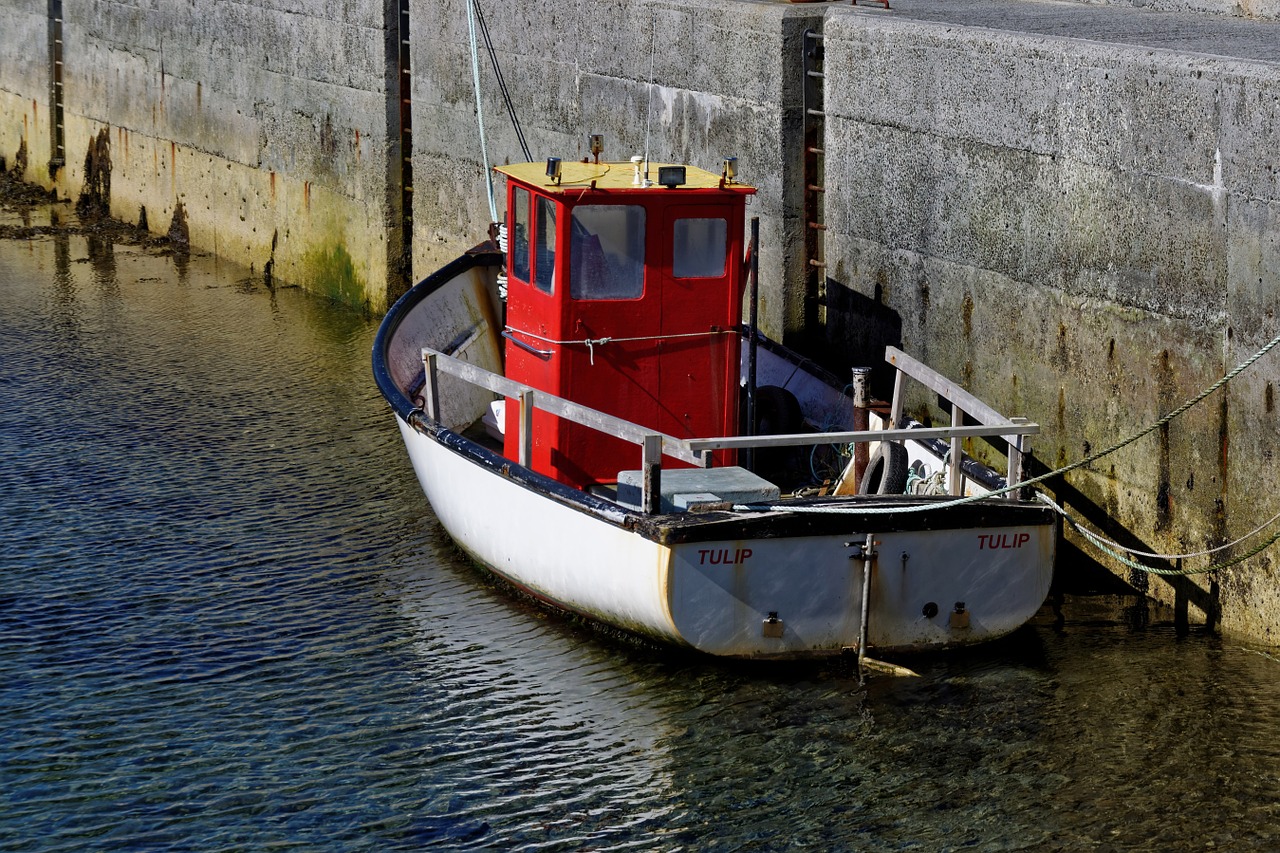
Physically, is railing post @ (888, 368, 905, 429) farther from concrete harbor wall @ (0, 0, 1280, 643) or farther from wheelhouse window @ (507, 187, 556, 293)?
wheelhouse window @ (507, 187, 556, 293)

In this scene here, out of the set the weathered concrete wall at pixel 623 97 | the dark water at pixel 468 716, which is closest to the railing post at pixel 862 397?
the dark water at pixel 468 716

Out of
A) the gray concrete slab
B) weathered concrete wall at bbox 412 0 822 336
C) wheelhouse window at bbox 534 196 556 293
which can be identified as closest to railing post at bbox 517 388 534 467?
wheelhouse window at bbox 534 196 556 293

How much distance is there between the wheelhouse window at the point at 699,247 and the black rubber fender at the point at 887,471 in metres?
1.34

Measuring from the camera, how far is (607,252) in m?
9.16

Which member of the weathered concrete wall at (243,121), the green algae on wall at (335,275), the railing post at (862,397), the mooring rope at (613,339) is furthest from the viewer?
the green algae on wall at (335,275)

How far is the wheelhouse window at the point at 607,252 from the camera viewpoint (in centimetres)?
909

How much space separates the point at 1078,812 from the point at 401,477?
5.84m

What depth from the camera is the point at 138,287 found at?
57.0ft

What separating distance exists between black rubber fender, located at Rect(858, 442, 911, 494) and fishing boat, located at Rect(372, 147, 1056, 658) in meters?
0.01

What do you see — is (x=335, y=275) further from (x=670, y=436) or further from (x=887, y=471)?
(x=887, y=471)

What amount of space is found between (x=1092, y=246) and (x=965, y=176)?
1.10 meters

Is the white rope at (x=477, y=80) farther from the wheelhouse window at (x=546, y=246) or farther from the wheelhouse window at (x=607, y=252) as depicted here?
the wheelhouse window at (x=607, y=252)

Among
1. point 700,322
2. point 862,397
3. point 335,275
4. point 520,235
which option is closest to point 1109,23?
point 862,397

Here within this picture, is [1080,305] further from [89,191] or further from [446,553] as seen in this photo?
[89,191]
